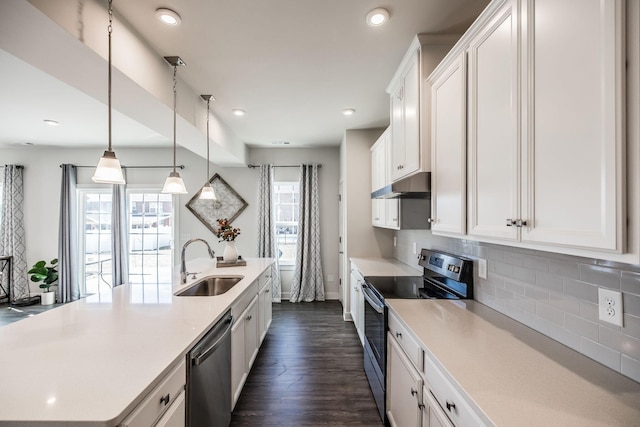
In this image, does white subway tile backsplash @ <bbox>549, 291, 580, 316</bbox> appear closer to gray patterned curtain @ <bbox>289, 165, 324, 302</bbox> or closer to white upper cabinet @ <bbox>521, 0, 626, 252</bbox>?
white upper cabinet @ <bbox>521, 0, 626, 252</bbox>

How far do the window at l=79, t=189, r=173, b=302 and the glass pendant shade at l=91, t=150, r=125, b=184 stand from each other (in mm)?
3488

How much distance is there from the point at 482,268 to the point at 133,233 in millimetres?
5099

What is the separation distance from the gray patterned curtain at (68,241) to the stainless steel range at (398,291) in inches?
192

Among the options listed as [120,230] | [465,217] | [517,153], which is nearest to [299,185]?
[120,230]

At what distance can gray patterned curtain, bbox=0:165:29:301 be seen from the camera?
4.51 metres

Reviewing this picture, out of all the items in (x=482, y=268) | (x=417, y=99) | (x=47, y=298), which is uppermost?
(x=417, y=99)

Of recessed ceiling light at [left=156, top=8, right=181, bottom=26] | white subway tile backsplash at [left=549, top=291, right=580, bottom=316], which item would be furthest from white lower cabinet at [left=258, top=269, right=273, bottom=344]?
white subway tile backsplash at [left=549, top=291, right=580, bottom=316]

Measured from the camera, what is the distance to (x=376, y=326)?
2.01 meters

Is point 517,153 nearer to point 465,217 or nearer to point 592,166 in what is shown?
point 592,166

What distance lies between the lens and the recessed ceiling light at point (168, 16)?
157cm

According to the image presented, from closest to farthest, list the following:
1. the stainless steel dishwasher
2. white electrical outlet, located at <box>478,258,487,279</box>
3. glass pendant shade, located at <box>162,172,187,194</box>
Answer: the stainless steel dishwasher
white electrical outlet, located at <box>478,258,487,279</box>
glass pendant shade, located at <box>162,172,187,194</box>

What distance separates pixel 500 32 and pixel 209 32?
160 centimetres

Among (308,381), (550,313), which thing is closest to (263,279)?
(308,381)

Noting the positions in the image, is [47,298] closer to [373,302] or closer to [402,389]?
[373,302]
